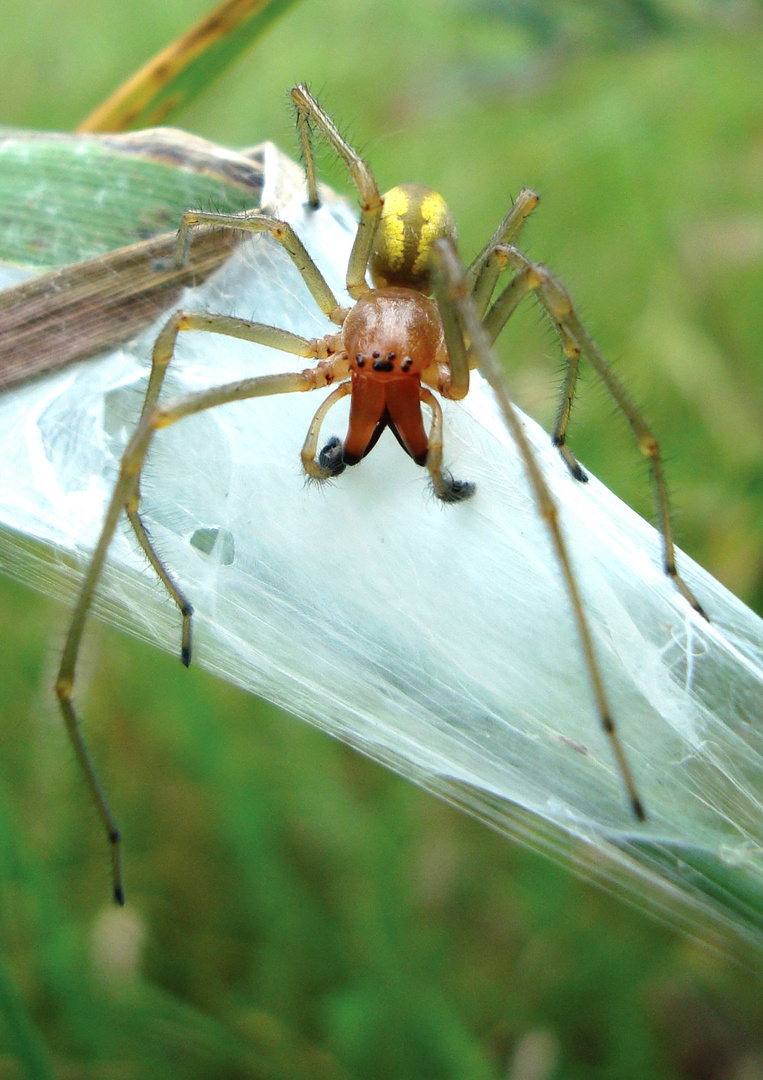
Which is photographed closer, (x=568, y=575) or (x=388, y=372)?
(x=568, y=575)

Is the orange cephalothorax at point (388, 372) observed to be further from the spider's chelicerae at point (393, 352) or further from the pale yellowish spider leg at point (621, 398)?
the pale yellowish spider leg at point (621, 398)

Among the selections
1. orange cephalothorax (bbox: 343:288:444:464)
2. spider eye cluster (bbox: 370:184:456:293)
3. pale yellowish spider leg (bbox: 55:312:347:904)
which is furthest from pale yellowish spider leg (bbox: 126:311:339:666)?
spider eye cluster (bbox: 370:184:456:293)

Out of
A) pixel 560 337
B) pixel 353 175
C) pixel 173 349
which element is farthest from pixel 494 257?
pixel 173 349

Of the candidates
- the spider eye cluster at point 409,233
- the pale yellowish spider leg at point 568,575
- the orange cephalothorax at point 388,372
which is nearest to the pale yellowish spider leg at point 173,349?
the orange cephalothorax at point 388,372

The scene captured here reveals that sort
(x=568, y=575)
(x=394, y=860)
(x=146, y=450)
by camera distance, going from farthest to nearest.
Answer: (x=394, y=860) < (x=146, y=450) < (x=568, y=575)

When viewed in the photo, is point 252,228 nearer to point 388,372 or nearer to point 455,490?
point 388,372

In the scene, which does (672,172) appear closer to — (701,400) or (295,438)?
(701,400)
